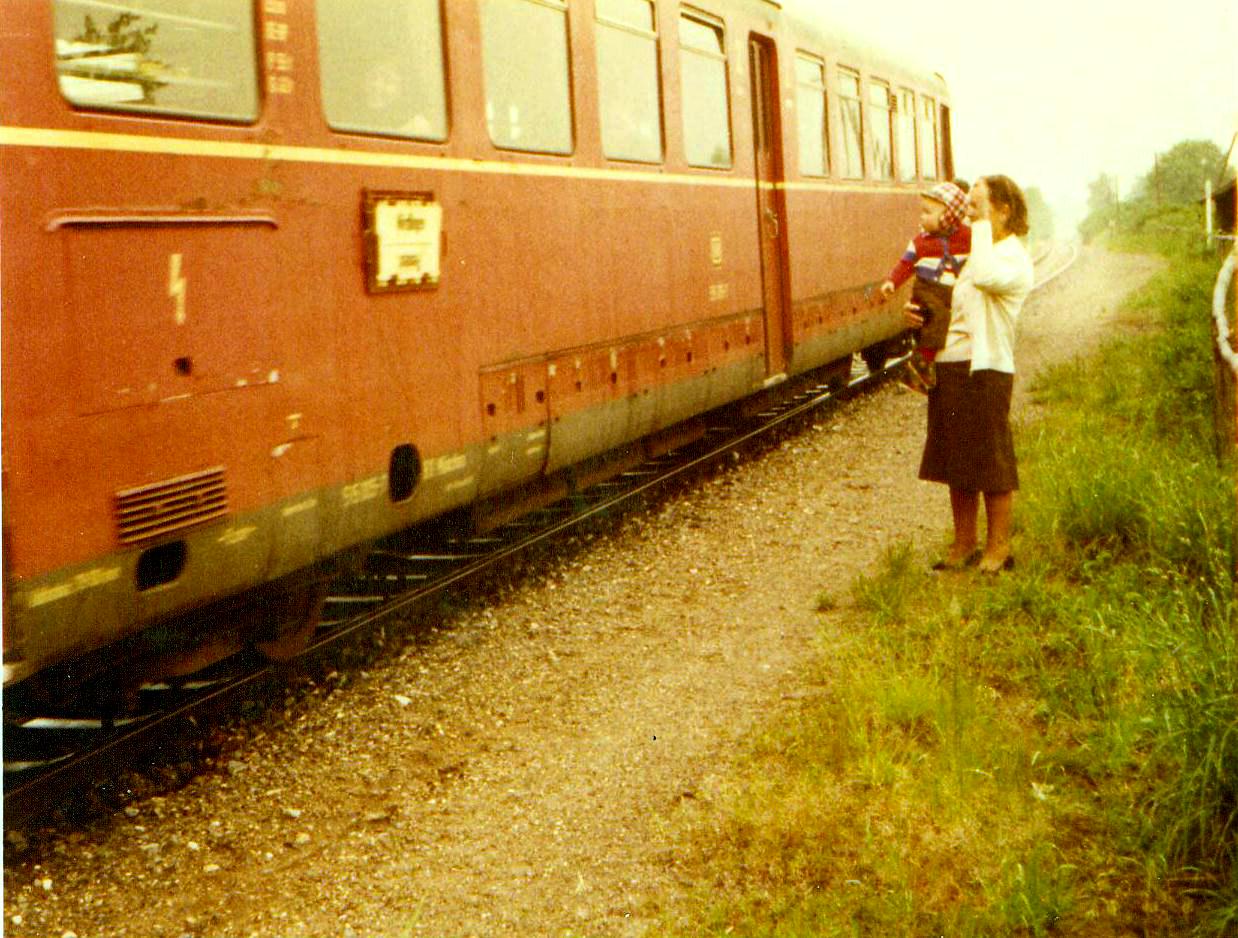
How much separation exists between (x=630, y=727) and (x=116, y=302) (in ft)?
7.21

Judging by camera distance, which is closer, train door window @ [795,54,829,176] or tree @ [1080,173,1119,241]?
train door window @ [795,54,829,176]

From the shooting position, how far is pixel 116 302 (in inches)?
156

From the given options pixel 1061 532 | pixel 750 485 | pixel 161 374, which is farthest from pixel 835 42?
pixel 161 374

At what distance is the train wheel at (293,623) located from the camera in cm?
525

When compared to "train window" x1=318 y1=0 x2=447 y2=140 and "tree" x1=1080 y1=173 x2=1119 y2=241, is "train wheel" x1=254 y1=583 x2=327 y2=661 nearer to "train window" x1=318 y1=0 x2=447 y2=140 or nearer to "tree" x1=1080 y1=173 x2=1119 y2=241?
"train window" x1=318 y1=0 x2=447 y2=140

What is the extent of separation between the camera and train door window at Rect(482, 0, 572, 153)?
6.07m

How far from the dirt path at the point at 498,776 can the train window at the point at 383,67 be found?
209 centimetres

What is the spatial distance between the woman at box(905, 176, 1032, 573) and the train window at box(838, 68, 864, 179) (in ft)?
17.8

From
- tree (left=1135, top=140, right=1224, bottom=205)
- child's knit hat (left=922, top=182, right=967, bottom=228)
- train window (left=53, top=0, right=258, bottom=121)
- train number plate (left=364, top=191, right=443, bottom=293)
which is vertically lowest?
train number plate (left=364, top=191, right=443, bottom=293)

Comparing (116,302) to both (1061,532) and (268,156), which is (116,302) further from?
(1061,532)

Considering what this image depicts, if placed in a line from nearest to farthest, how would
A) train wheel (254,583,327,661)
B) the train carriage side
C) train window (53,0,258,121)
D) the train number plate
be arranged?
train window (53,0,258,121), the train number plate, train wheel (254,583,327,661), the train carriage side


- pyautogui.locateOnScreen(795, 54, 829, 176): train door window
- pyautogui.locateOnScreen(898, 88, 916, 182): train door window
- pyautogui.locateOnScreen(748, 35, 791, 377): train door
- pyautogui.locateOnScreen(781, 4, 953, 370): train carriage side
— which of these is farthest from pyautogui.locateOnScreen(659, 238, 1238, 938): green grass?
pyautogui.locateOnScreen(898, 88, 916, 182): train door window

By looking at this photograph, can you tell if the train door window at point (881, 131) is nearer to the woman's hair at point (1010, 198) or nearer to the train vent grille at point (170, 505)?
the woman's hair at point (1010, 198)

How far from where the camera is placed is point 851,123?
12.0m
